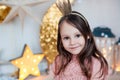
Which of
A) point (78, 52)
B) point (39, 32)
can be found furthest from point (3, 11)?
point (78, 52)

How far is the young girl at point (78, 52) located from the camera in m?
0.77

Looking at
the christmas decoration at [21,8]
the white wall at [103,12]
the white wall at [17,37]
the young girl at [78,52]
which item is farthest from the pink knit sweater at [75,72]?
the white wall at [103,12]

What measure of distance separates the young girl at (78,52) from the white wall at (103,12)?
0.84m

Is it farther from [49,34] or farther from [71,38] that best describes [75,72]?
[49,34]

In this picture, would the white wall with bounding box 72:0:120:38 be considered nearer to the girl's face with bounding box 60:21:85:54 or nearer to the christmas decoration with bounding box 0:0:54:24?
the christmas decoration with bounding box 0:0:54:24

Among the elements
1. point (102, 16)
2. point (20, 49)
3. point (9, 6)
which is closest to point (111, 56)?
point (102, 16)

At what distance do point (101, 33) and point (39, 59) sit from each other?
393mm

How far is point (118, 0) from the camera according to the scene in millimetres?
1660

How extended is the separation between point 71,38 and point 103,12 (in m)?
0.94

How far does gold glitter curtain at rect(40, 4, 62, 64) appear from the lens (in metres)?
1.51

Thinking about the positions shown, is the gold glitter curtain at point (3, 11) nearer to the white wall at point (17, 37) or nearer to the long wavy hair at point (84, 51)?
the white wall at point (17, 37)

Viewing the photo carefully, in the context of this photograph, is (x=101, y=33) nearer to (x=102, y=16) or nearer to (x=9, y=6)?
(x=102, y=16)

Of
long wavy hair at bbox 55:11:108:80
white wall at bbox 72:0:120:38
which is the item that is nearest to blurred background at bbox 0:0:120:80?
white wall at bbox 72:0:120:38

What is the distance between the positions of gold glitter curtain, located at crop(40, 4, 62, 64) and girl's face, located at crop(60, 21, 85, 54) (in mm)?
728
